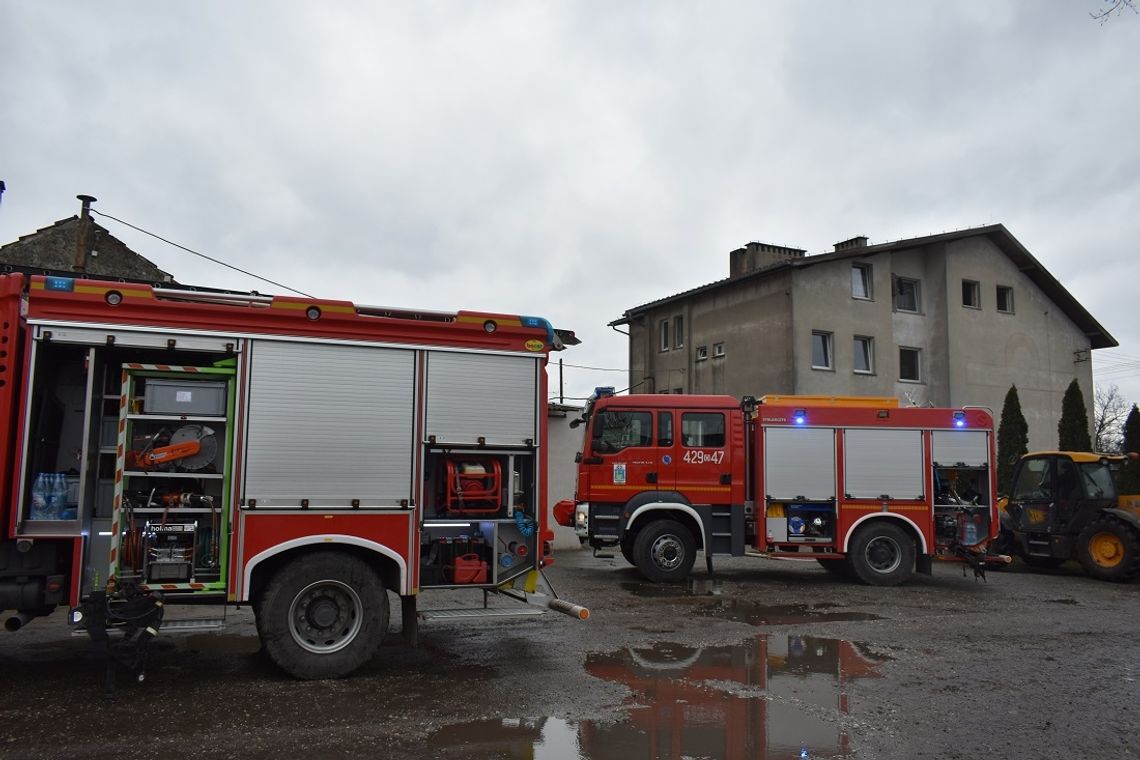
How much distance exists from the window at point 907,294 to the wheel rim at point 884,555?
18938mm

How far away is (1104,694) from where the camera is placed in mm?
6703

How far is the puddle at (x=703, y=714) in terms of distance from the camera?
5226 millimetres

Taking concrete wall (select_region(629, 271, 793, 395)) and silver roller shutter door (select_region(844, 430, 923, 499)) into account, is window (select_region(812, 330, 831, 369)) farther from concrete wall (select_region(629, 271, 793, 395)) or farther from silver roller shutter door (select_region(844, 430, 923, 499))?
silver roller shutter door (select_region(844, 430, 923, 499))

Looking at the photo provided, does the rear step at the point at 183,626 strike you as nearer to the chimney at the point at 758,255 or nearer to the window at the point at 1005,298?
the chimney at the point at 758,255

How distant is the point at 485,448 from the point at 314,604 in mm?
1893

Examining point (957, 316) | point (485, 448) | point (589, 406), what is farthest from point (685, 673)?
point (957, 316)

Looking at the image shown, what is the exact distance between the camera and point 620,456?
41.9 ft

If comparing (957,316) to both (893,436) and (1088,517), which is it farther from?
(893,436)

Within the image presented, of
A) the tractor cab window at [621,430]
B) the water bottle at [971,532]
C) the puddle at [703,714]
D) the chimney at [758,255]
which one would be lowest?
the puddle at [703,714]

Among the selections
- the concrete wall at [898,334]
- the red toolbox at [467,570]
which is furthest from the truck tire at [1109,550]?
the concrete wall at [898,334]

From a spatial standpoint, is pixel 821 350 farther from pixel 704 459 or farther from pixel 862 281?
pixel 704 459

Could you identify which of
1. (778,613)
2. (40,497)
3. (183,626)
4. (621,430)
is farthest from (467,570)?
(621,430)

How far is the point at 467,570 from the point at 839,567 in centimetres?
872

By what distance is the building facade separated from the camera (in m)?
27.6
